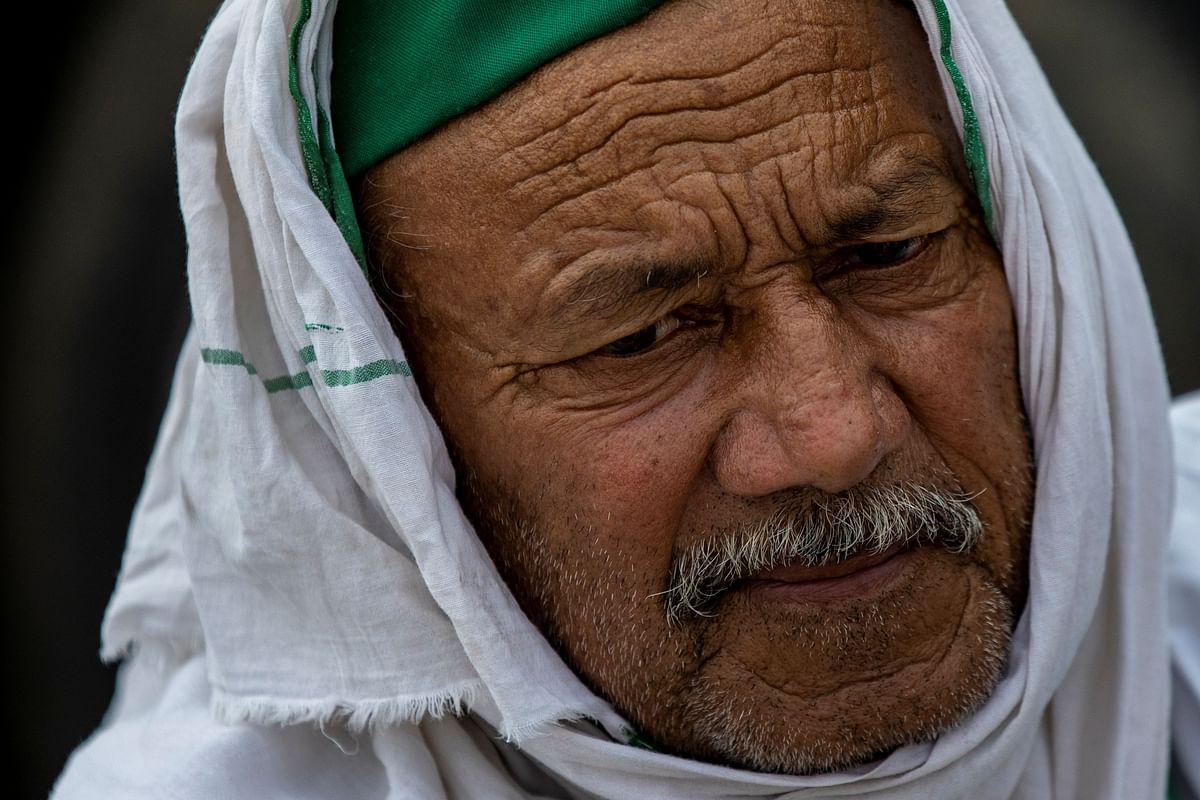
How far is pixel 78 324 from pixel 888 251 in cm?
305

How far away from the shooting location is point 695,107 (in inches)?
81.5

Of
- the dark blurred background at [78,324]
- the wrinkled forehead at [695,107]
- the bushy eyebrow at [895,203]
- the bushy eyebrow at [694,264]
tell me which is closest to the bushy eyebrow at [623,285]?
the bushy eyebrow at [694,264]

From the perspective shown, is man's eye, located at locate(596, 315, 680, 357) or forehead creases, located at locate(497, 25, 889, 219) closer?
forehead creases, located at locate(497, 25, 889, 219)

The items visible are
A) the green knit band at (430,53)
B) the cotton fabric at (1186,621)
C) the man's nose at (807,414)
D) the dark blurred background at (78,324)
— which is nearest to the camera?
the man's nose at (807,414)

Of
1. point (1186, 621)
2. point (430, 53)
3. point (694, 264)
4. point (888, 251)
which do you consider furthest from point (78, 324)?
point (1186, 621)

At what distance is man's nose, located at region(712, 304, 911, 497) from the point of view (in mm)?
2004

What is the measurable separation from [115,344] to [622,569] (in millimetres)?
2774

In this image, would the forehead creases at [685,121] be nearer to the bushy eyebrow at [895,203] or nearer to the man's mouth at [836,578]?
the bushy eyebrow at [895,203]

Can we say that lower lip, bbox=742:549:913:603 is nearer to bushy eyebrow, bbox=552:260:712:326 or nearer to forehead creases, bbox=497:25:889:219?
bushy eyebrow, bbox=552:260:712:326

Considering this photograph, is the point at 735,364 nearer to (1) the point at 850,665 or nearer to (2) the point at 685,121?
(2) the point at 685,121

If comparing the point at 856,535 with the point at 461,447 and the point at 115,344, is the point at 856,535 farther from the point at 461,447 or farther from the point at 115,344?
the point at 115,344

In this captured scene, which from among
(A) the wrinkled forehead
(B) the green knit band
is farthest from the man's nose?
(B) the green knit band

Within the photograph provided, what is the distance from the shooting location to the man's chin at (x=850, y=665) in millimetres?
2145

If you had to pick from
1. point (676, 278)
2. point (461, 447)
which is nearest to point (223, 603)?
point (461, 447)
